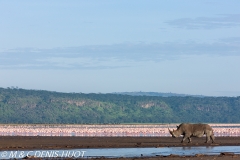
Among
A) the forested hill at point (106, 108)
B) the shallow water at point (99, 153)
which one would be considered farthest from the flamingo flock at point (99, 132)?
the forested hill at point (106, 108)

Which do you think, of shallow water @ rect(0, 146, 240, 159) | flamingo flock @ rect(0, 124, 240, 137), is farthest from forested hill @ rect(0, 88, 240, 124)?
shallow water @ rect(0, 146, 240, 159)

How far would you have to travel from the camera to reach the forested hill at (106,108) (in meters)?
152

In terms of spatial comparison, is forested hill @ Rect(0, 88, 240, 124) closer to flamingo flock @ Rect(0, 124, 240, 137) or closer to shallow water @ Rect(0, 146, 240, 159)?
flamingo flock @ Rect(0, 124, 240, 137)

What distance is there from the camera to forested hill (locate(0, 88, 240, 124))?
498 ft

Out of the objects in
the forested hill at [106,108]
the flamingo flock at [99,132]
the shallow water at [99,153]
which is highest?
the forested hill at [106,108]

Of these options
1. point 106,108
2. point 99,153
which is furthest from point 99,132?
point 106,108

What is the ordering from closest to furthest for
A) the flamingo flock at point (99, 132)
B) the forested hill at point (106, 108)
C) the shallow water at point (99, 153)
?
the shallow water at point (99, 153) < the flamingo flock at point (99, 132) < the forested hill at point (106, 108)

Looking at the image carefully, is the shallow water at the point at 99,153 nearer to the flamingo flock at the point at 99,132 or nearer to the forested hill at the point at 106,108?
the flamingo flock at the point at 99,132

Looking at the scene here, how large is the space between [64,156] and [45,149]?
16.3 feet

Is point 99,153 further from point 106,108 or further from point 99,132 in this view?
point 106,108

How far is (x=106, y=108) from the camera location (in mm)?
168625

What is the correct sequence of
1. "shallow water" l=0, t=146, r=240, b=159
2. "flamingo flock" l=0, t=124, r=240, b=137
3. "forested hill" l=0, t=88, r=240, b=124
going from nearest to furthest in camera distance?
1. "shallow water" l=0, t=146, r=240, b=159
2. "flamingo flock" l=0, t=124, r=240, b=137
3. "forested hill" l=0, t=88, r=240, b=124

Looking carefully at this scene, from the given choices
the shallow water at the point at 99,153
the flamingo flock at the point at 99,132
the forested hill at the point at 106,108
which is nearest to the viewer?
the shallow water at the point at 99,153

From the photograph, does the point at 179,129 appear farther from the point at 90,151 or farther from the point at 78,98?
the point at 78,98
